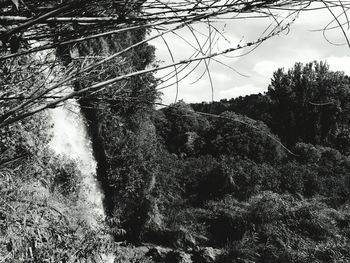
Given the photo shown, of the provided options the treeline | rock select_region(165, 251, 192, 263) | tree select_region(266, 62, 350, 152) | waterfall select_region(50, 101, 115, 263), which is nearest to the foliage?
the treeline

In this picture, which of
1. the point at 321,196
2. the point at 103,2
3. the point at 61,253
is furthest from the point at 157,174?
the point at 103,2

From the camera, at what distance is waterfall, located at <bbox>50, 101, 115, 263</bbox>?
10284 millimetres

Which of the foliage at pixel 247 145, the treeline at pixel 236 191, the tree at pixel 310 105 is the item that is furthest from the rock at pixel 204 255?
the tree at pixel 310 105

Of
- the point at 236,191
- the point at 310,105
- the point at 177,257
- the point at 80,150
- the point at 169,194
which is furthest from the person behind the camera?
the point at 310,105

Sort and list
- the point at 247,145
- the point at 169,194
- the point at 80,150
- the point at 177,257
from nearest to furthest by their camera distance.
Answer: the point at 177,257, the point at 80,150, the point at 169,194, the point at 247,145

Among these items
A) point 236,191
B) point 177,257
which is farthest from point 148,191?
point 236,191

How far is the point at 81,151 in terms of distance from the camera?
1171 cm

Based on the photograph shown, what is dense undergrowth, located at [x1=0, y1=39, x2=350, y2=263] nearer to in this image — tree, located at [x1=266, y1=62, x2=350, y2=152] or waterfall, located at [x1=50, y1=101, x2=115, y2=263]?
waterfall, located at [x1=50, y1=101, x2=115, y2=263]

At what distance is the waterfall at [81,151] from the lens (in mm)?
10284

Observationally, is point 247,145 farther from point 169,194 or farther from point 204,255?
point 204,255

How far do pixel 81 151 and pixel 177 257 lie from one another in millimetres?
4343

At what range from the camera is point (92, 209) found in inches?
411

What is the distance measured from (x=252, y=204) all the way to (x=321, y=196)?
3848 millimetres

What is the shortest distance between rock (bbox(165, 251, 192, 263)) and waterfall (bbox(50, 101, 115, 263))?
5.03 feet
